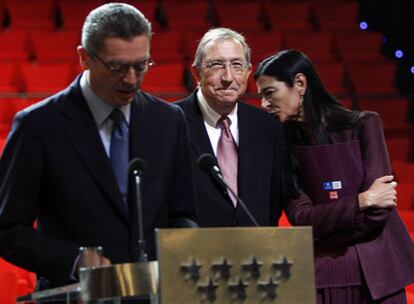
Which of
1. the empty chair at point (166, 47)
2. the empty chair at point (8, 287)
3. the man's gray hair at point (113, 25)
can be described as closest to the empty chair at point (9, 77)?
the empty chair at point (166, 47)

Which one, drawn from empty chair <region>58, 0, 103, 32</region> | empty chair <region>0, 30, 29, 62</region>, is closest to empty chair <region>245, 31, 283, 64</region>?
empty chair <region>58, 0, 103, 32</region>

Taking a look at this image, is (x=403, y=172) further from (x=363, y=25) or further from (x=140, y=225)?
(x=140, y=225)

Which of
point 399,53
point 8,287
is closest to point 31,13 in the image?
point 399,53

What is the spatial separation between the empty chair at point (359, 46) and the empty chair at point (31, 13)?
1.76 metres

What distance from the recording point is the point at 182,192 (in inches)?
75.2

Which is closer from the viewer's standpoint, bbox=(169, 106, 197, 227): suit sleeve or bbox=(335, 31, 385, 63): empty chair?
bbox=(169, 106, 197, 227): suit sleeve

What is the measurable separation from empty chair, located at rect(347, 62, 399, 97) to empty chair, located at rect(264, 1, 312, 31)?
2.04 ft

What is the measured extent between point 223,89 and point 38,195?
68 cm

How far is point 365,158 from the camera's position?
230cm

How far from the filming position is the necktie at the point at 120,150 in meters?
1.81

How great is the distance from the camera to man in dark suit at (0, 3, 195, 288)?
175 cm

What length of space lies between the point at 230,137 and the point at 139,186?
67 centimetres

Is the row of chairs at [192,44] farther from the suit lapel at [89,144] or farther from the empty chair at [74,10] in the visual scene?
the suit lapel at [89,144]

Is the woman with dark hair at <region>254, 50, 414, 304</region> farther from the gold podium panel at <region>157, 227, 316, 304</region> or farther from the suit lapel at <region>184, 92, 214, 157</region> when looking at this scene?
the gold podium panel at <region>157, 227, 316, 304</region>
